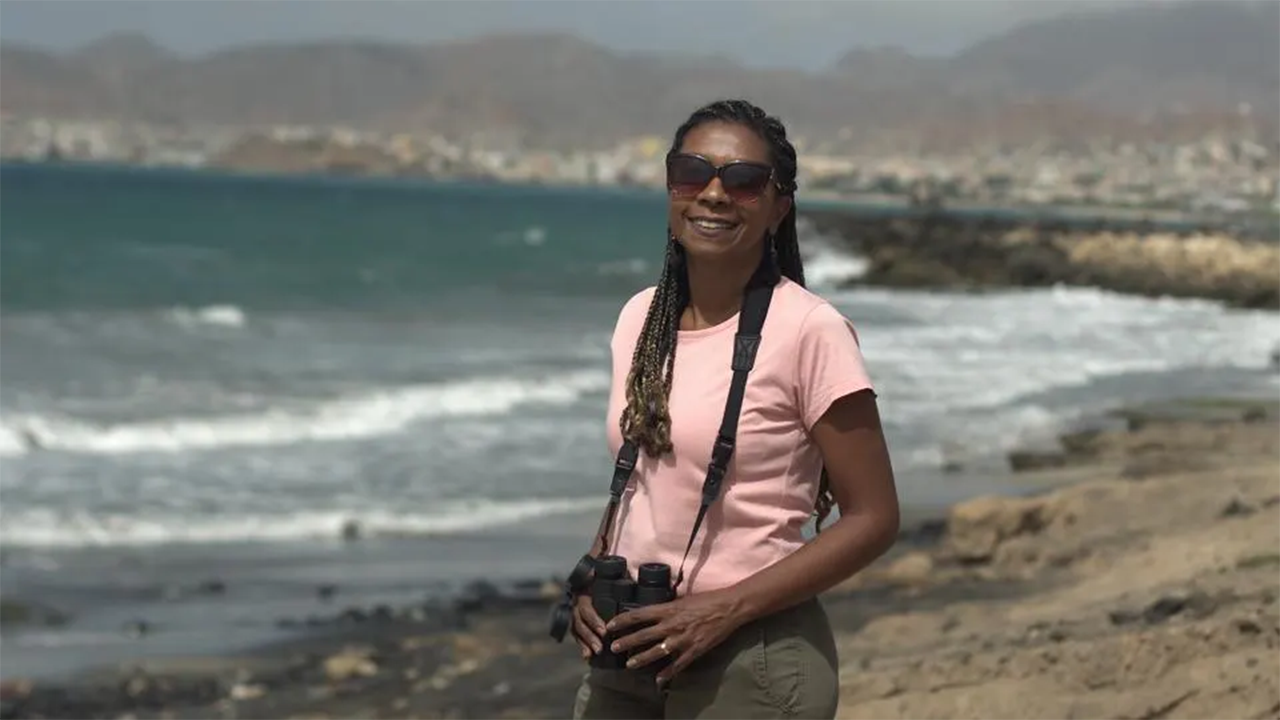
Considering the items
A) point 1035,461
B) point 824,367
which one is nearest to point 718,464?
point 824,367

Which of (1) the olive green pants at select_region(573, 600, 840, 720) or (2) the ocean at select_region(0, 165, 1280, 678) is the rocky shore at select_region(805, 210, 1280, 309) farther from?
(1) the olive green pants at select_region(573, 600, 840, 720)

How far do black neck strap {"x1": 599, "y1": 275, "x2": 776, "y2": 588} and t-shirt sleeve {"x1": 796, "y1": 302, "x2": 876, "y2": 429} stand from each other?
73mm

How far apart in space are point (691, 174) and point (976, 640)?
3999mm

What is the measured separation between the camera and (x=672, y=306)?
9.06 feet

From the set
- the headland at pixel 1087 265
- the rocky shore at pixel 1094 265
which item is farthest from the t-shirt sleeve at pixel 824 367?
the headland at pixel 1087 265

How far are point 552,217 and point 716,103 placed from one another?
10152 centimetres

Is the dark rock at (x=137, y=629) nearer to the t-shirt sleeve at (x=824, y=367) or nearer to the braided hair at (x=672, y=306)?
the braided hair at (x=672, y=306)

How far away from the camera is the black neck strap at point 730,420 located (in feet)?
8.43

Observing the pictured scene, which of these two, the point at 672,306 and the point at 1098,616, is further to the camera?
the point at 1098,616

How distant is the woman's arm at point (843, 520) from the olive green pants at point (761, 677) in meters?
0.06

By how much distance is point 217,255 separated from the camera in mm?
54219

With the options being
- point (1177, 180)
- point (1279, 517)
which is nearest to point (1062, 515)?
point (1279, 517)

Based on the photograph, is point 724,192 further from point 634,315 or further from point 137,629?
point 137,629

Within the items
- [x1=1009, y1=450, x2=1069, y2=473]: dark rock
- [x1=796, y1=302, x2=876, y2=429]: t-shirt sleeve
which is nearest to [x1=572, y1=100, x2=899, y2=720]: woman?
[x1=796, y1=302, x2=876, y2=429]: t-shirt sleeve
